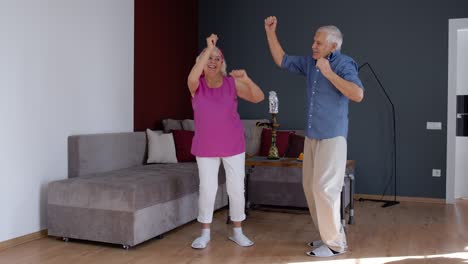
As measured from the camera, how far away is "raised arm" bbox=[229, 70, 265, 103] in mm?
3184

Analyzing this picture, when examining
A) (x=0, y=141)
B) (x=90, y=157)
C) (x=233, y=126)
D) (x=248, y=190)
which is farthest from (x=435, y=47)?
(x=0, y=141)

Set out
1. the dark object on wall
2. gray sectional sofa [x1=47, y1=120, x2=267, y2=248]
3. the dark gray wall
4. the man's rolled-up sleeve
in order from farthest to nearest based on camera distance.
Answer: the dark object on wall → the dark gray wall → gray sectional sofa [x1=47, y1=120, x2=267, y2=248] → the man's rolled-up sleeve

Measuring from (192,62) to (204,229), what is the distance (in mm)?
3366

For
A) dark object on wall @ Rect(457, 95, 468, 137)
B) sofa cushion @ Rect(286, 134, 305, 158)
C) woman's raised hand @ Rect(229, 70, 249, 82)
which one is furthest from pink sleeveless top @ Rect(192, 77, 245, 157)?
dark object on wall @ Rect(457, 95, 468, 137)

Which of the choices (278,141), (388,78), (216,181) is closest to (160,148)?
(278,141)

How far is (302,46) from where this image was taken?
19.7 feet

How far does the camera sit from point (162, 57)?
554 centimetres

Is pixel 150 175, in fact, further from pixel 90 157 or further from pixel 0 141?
pixel 0 141

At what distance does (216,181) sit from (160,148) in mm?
1542

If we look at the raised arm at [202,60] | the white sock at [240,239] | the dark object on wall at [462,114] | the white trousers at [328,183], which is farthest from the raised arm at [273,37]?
the dark object on wall at [462,114]

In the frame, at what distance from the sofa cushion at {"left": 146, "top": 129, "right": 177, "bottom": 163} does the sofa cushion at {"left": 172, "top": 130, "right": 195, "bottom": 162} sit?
8 centimetres

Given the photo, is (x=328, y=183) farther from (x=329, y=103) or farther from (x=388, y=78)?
(x=388, y=78)

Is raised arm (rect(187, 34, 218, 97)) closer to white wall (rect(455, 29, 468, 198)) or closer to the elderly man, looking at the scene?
the elderly man

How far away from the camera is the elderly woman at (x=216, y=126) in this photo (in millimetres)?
3215
